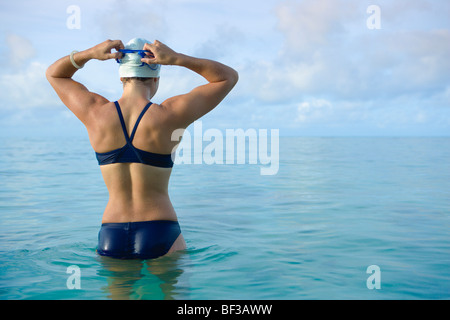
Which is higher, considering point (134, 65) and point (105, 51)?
point (105, 51)

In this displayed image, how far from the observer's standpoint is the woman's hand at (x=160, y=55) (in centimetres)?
418

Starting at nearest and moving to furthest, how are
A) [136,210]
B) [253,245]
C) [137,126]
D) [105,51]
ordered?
1. [137,126]
2. [105,51]
3. [136,210]
4. [253,245]

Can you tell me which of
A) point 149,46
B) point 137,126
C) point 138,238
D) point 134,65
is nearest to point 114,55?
point 134,65

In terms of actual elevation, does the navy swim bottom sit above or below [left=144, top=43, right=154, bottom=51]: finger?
below

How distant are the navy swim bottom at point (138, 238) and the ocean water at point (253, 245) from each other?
121 millimetres

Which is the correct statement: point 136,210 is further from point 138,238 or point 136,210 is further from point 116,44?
point 116,44

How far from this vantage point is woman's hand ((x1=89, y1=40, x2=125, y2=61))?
4180 millimetres

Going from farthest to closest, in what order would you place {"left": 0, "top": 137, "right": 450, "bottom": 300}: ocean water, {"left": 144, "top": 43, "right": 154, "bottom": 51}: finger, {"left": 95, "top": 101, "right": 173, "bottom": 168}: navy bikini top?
1. {"left": 0, "top": 137, "right": 450, "bottom": 300}: ocean water
2. {"left": 144, "top": 43, "right": 154, "bottom": 51}: finger
3. {"left": 95, "top": 101, "right": 173, "bottom": 168}: navy bikini top

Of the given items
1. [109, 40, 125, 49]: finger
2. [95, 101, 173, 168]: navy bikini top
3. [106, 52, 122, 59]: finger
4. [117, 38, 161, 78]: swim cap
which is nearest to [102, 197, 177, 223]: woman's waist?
[95, 101, 173, 168]: navy bikini top

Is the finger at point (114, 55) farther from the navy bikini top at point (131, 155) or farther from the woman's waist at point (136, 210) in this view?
the woman's waist at point (136, 210)

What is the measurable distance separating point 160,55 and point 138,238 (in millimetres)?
1736

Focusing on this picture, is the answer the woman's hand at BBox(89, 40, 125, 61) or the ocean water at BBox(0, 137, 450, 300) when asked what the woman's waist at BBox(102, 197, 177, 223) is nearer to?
the ocean water at BBox(0, 137, 450, 300)

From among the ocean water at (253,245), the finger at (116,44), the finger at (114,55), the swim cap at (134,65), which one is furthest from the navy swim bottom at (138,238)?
the finger at (116,44)

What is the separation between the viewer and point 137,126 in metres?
4.08
